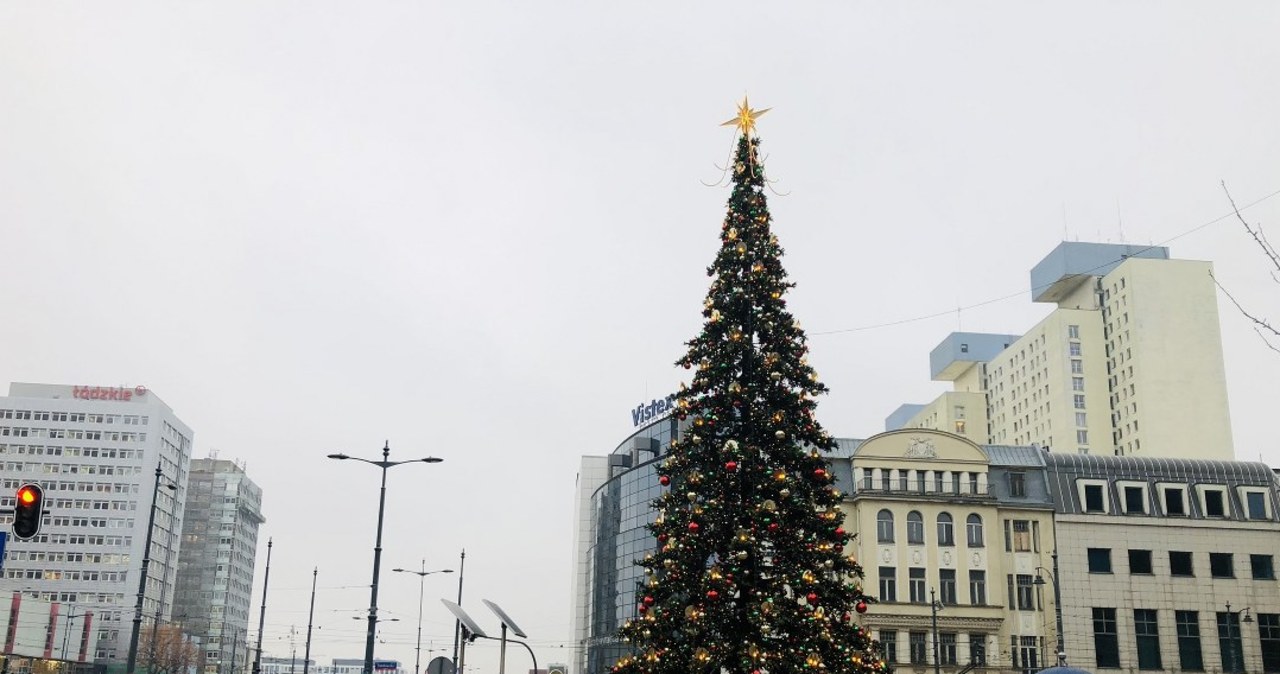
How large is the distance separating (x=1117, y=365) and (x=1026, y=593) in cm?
9774

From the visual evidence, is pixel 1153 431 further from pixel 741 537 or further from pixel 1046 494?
pixel 741 537

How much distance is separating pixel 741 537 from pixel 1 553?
17.1 meters

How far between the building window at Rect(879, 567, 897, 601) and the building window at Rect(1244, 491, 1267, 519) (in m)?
22.3

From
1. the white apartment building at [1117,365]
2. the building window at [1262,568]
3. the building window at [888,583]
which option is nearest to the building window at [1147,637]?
the building window at [1262,568]

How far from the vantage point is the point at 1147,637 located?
65.4 meters

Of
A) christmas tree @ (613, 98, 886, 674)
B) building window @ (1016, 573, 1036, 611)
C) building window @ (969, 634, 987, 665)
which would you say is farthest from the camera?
building window @ (1016, 573, 1036, 611)

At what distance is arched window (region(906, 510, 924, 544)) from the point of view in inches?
2625

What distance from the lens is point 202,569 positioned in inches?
7805

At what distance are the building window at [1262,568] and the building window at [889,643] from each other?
867 inches

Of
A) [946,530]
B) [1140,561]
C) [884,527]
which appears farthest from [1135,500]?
[884,527]

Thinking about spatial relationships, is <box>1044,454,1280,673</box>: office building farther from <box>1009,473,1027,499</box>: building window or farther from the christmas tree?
the christmas tree

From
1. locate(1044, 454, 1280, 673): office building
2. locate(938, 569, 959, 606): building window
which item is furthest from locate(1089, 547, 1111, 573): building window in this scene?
locate(938, 569, 959, 606): building window

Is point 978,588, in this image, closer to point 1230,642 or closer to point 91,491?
point 1230,642

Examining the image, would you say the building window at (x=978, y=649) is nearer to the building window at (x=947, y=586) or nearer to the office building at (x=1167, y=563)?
the building window at (x=947, y=586)
